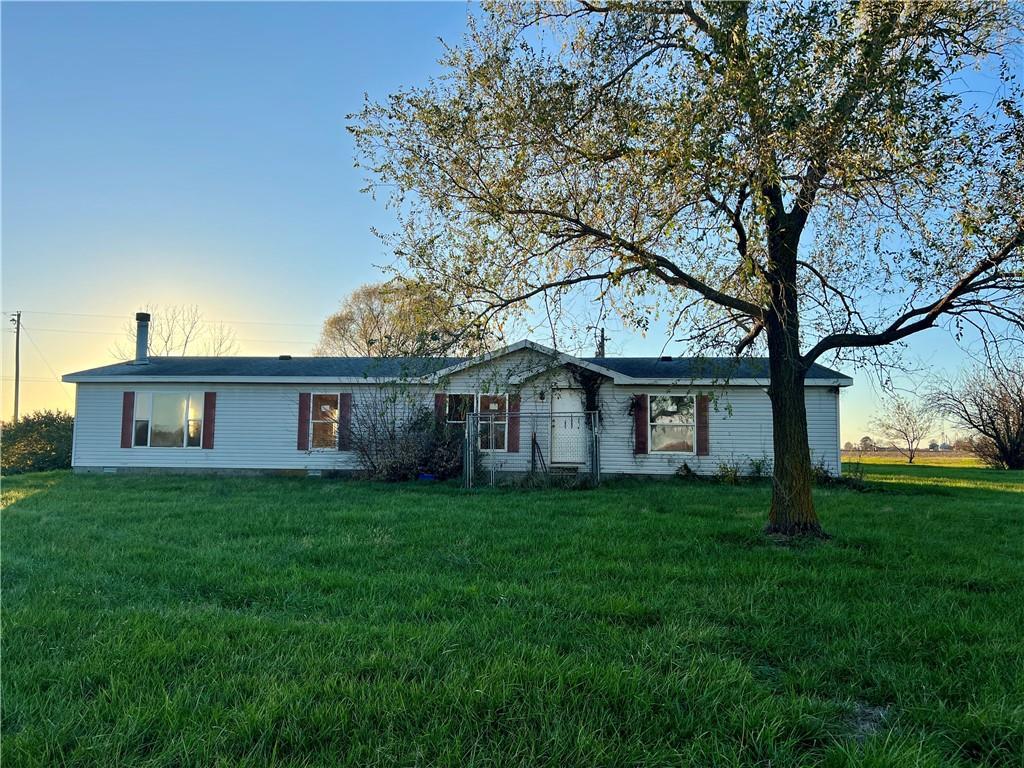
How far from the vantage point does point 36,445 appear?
59.3 feet

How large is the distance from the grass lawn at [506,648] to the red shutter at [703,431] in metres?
8.42

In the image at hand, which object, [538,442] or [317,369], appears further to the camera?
[317,369]

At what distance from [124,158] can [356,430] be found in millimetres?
8127

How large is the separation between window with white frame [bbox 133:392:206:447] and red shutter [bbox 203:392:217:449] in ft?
0.46

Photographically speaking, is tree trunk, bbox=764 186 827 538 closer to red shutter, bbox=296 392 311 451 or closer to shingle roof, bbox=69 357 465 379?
shingle roof, bbox=69 357 465 379

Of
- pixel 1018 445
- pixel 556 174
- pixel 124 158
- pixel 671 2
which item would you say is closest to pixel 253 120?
pixel 124 158

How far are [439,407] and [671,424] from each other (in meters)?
6.08

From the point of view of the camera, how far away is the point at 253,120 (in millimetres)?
8820

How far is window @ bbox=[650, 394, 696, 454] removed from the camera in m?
15.8

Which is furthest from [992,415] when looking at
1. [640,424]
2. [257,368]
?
[257,368]

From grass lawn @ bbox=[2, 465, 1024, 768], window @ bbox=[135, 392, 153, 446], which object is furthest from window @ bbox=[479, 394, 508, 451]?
window @ bbox=[135, 392, 153, 446]

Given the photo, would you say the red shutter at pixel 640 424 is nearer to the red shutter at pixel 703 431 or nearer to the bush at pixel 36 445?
the red shutter at pixel 703 431

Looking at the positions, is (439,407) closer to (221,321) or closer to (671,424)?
(671,424)

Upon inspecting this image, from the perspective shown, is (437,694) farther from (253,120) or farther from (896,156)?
(253,120)
